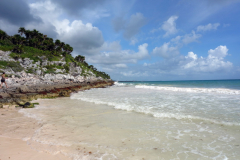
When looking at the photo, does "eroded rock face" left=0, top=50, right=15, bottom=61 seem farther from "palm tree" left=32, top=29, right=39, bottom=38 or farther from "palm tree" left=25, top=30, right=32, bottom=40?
"palm tree" left=32, top=29, right=39, bottom=38

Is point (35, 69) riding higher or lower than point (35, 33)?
lower

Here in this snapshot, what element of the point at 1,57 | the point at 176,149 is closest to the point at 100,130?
the point at 176,149

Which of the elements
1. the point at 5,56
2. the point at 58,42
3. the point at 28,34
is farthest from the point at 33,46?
the point at 5,56

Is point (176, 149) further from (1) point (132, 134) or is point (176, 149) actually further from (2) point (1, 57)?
(2) point (1, 57)

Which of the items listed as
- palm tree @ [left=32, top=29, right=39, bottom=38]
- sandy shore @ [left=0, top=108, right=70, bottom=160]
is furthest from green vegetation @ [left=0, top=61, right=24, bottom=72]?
sandy shore @ [left=0, top=108, right=70, bottom=160]

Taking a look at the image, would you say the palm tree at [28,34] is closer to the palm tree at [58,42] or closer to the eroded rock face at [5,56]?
the palm tree at [58,42]

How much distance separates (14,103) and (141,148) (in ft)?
43.7

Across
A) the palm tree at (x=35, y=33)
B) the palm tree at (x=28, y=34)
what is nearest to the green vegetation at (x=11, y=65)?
the palm tree at (x=28, y=34)

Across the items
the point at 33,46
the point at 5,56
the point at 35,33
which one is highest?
the point at 35,33

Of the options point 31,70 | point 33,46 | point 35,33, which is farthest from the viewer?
point 35,33

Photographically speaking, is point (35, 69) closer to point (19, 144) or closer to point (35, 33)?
point (35, 33)

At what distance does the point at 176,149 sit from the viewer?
4387 millimetres

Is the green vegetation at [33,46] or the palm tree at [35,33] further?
the palm tree at [35,33]

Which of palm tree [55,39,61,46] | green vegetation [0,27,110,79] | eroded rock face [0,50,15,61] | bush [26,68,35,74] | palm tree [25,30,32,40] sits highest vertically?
palm tree [25,30,32,40]
